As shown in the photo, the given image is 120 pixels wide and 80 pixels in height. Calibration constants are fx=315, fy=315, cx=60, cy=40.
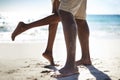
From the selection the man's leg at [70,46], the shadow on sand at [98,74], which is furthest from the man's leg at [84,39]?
the man's leg at [70,46]

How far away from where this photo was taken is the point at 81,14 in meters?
4.10

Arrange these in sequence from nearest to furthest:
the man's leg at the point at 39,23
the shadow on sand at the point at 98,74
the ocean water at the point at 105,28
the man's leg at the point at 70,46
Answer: the shadow on sand at the point at 98,74 → the man's leg at the point at 70,46 → the man's leg at the point at 39,23 → the ocean water at the point at 105,28

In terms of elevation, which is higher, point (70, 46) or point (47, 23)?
point (47, 23)

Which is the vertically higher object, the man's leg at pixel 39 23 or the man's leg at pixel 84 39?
the man's leg at pixel 39 23

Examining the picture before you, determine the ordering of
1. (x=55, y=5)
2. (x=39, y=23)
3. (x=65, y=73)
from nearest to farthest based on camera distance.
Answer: (x=65, y=73) → (x=39, y=23) → (x=55, y=5)

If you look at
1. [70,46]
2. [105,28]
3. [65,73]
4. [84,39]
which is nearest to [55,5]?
[84,39]

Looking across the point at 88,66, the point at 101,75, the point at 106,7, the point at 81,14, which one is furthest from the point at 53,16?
the point at 106,7

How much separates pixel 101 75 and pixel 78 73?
26cm

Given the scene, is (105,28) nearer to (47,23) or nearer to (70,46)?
(47,23)

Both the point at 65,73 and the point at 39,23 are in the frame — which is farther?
the point at 39,23

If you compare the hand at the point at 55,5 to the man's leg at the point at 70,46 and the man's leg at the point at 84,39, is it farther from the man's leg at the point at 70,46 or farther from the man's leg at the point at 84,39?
the man's leg at the point at 70,46

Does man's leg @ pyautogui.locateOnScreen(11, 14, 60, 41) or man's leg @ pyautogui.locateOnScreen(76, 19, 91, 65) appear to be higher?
man's leg @ pyautogui.locateOnScreen(11, 14, 60, 41)

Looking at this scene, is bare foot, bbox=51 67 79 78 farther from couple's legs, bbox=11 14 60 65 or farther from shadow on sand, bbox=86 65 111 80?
couple's legs, bbox=11 14 60 65

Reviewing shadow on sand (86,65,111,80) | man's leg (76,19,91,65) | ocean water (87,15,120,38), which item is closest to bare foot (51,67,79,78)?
shadow on sand (86,65,111,80)
